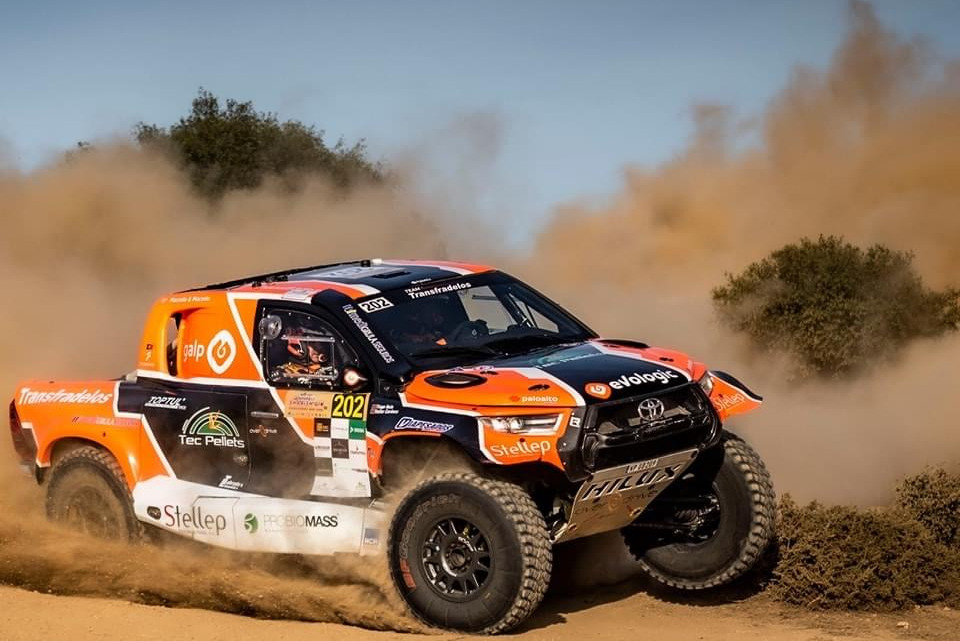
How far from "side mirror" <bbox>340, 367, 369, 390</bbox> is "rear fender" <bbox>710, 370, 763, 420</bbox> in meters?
1.97

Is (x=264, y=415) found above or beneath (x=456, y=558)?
above

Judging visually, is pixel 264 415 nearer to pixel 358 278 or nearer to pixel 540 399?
pixel 358 278

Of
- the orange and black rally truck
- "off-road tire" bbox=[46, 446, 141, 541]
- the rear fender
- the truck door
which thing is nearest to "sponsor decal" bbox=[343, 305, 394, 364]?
the orange and black rally truck

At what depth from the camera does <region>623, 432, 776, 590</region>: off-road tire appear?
27.6 ft

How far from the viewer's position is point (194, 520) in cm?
902

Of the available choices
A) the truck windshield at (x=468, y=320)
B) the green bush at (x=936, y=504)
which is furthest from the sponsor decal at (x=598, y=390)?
the green bush at (x=936, y=504)

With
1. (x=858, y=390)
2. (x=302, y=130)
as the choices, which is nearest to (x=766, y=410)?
(x=858, y=390)

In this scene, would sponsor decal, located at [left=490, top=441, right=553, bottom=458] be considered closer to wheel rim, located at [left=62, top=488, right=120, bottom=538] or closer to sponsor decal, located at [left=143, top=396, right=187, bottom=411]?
sponsor decal, located at [left=143, top=396, right=187, bottom=411]

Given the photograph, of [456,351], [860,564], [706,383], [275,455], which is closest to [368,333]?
[456,351]

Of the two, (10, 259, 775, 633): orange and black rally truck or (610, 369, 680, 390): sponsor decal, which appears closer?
(10, 259, 775, 633): orange and black rally truck

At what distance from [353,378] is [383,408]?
28 cm

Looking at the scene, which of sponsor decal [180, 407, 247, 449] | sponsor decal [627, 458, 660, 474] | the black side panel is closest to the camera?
sponsor decal [627, 458, 660, 474]

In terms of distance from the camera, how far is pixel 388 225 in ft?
85.5

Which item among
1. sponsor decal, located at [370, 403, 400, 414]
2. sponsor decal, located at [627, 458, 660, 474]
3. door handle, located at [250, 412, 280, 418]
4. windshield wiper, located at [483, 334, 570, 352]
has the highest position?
windshield wiper, located at [483, 334, 570, 352]
